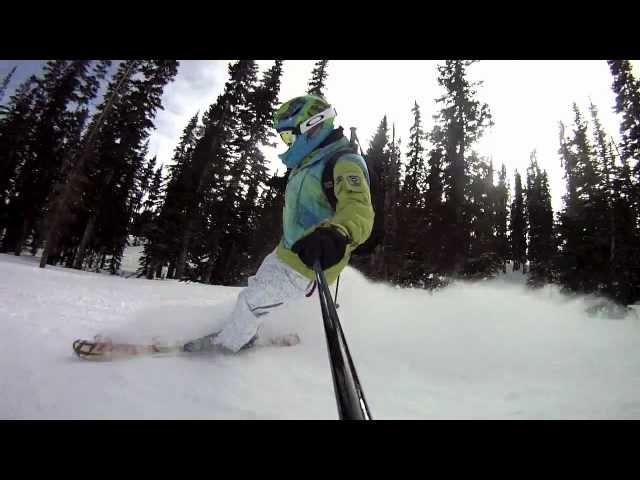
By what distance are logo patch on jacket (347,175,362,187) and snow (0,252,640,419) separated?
65.0 inches

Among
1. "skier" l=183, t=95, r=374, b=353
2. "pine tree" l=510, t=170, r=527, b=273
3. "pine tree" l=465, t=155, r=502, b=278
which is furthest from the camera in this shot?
"pine tree" l=510, t=170, r=527, b=273

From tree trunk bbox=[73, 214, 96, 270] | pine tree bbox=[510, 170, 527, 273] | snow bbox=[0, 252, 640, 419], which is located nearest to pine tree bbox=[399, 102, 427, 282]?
snow bbox=[0, 252, 640, 419]

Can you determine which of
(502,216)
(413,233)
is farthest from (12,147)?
(502,216)

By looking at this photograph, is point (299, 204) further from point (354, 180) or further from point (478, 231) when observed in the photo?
point (478, 231)

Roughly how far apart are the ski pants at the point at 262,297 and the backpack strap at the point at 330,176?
82 cm

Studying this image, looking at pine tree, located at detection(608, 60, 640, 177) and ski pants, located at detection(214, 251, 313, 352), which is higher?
pine tree, located at detection(608, 60, 640, 177)

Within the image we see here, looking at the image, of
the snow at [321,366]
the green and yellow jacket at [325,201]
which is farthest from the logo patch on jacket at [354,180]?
the snow at [321,366]

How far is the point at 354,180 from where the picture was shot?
2381mm

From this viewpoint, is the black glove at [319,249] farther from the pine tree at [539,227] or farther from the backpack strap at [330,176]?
the pine tree at [539,227]

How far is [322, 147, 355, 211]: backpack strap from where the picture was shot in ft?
8.64

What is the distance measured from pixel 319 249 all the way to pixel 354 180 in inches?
36.8

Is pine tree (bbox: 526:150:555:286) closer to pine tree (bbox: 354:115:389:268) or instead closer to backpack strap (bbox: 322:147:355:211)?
pine tree (bbox: 354:115:389:268)
